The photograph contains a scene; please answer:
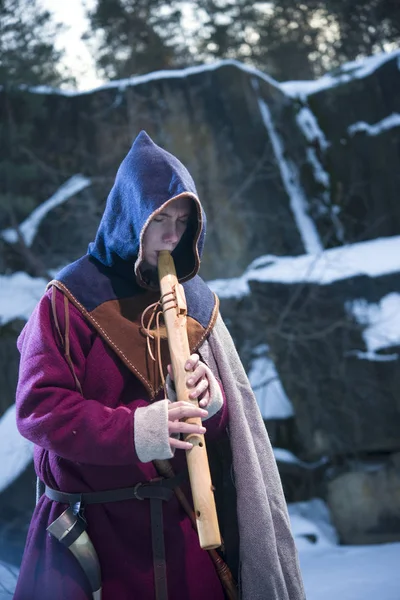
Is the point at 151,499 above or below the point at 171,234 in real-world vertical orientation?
below

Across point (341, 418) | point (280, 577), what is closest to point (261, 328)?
point (341, 418)

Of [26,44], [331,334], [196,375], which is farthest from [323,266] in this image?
[196,375]

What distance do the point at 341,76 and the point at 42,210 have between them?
2.90 m

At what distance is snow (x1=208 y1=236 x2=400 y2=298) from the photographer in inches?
202

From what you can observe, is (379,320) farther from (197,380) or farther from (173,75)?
(197,380)

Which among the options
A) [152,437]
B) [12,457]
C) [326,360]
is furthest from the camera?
[326,360]

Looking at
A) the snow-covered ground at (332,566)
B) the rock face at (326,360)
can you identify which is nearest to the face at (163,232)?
the snow-covered ground at (332,566)

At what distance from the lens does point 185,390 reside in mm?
1262

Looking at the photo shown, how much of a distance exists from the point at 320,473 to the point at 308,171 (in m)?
2.62

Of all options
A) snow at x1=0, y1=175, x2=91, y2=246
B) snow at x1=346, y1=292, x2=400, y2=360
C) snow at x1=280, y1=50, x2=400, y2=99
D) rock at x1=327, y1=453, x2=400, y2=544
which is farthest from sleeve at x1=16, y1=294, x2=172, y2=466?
snow at x1=280, y1=50, x2=400, y2=99

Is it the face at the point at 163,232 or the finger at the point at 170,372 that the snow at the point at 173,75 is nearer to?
the face at the point at 163,232

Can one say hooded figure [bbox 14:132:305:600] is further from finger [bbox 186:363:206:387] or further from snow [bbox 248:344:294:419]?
snow [bbox 248:344:294:419]

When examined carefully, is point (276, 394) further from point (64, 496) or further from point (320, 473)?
point (64, 496)

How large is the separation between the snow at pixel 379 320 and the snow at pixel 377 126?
152 cm
